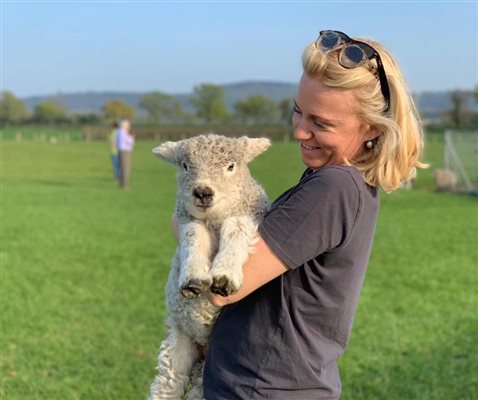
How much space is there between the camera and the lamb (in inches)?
86.4

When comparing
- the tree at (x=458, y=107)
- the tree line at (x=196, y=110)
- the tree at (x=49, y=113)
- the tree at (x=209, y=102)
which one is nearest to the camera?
the tree at (x=458, y=107)

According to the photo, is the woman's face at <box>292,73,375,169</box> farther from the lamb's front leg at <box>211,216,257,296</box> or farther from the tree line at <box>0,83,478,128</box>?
the tree line at <box>0,83,478,128</box>

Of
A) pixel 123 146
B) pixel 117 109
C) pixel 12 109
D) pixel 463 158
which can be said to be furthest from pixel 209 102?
pixel 123 146

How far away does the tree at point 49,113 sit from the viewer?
94250mm

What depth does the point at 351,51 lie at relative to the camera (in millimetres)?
2266

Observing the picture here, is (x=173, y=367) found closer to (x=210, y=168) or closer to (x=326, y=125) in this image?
(x=210, y=168)

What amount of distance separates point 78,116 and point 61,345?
103034mm

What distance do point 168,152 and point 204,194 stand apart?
14.9 inches

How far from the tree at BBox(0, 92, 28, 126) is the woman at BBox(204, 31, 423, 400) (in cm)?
7883

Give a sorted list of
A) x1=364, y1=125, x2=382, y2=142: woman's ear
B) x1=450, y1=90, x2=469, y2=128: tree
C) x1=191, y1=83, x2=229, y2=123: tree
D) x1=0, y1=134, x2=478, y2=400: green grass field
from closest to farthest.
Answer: x1=364, y1=125, x2=382, y2=142: woman's ear, x1=0, y1=134, x2=478, y2=400: green grass field, x1=450, y1=90, x2=469, y2=128: tree, x1=191, y1=83, x2=229, y2=123: tree

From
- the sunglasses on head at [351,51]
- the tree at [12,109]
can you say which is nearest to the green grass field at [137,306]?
the sunglasses on head at [351,51]

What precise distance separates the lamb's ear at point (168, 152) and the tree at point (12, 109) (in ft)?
257

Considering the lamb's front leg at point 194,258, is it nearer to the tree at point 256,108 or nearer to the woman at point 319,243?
the woman at point 319,243

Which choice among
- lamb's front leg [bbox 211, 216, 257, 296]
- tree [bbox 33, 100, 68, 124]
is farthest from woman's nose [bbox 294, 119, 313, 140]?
tree [bbox 33, 100, 68, 124]
